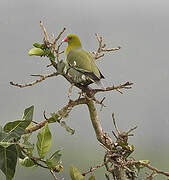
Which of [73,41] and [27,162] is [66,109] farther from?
[73,41]

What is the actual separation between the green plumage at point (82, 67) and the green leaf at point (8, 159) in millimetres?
168

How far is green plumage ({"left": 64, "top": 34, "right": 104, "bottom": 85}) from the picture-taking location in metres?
0.60

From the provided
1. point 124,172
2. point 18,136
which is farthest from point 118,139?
point 18,136

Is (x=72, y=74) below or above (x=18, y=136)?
above

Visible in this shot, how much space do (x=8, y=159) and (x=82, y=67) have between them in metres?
0.23

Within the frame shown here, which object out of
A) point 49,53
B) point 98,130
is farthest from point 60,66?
point 98,130

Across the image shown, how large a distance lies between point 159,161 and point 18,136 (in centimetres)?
83

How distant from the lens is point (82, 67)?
634mm

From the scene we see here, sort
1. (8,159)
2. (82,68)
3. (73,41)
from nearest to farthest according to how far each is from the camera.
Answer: (8,159) < (82,68) < (73,41)

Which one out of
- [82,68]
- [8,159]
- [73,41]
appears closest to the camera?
[8,159]

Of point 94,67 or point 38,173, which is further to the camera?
point 38,173

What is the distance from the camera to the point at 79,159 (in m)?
1.28

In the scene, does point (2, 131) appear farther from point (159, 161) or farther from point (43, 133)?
point (159, 161)

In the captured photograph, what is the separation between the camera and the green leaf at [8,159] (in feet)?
1.59
